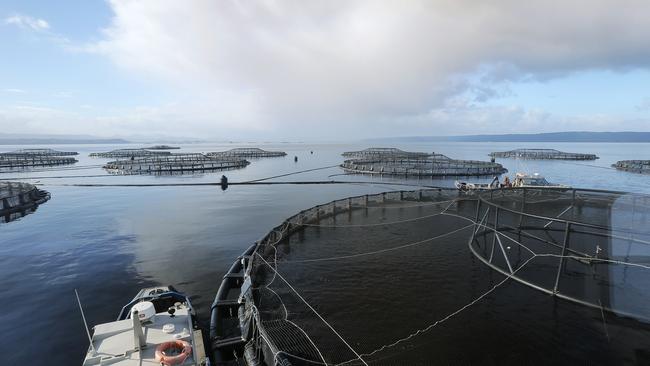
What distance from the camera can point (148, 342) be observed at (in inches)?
491

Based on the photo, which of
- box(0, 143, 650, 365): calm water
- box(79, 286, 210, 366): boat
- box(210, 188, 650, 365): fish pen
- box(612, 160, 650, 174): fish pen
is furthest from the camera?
box(612, 160, 650, 174): fish pen

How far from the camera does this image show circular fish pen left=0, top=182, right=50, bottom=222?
48.9 metres

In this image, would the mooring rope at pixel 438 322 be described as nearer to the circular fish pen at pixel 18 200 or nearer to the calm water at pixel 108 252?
the calm water at pixel 108 252

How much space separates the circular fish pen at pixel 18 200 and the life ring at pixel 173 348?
52.3 metres

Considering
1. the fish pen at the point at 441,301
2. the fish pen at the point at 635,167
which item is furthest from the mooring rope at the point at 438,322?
the fish pen at the point at 635,167

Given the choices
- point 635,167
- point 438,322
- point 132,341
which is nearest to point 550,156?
point 635,167

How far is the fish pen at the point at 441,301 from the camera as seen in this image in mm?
14734

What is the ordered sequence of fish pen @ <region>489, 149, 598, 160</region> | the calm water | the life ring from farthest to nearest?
fish pen @ <region>489, 149, 598, 160</region> → the calm water → the life ring

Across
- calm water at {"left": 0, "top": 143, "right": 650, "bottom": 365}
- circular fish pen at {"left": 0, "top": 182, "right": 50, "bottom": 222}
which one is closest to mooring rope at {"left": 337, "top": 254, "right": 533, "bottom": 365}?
calm water at {"left": 0, "top": 143, "right": 650, "bottom": 365}

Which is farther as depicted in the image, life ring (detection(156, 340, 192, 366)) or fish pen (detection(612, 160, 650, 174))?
fish pen (detection(612, 160, 650, 174))

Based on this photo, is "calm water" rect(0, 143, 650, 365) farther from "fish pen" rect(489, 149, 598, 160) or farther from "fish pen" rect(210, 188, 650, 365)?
"fish pen" rect(489, 149, 598, 160)

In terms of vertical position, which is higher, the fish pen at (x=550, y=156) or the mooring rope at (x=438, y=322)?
the fish pen at (x=550, y=156)

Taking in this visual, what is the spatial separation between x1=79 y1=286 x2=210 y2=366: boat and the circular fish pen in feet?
163

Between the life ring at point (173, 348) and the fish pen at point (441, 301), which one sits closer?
the life ring at point (173, 348)
